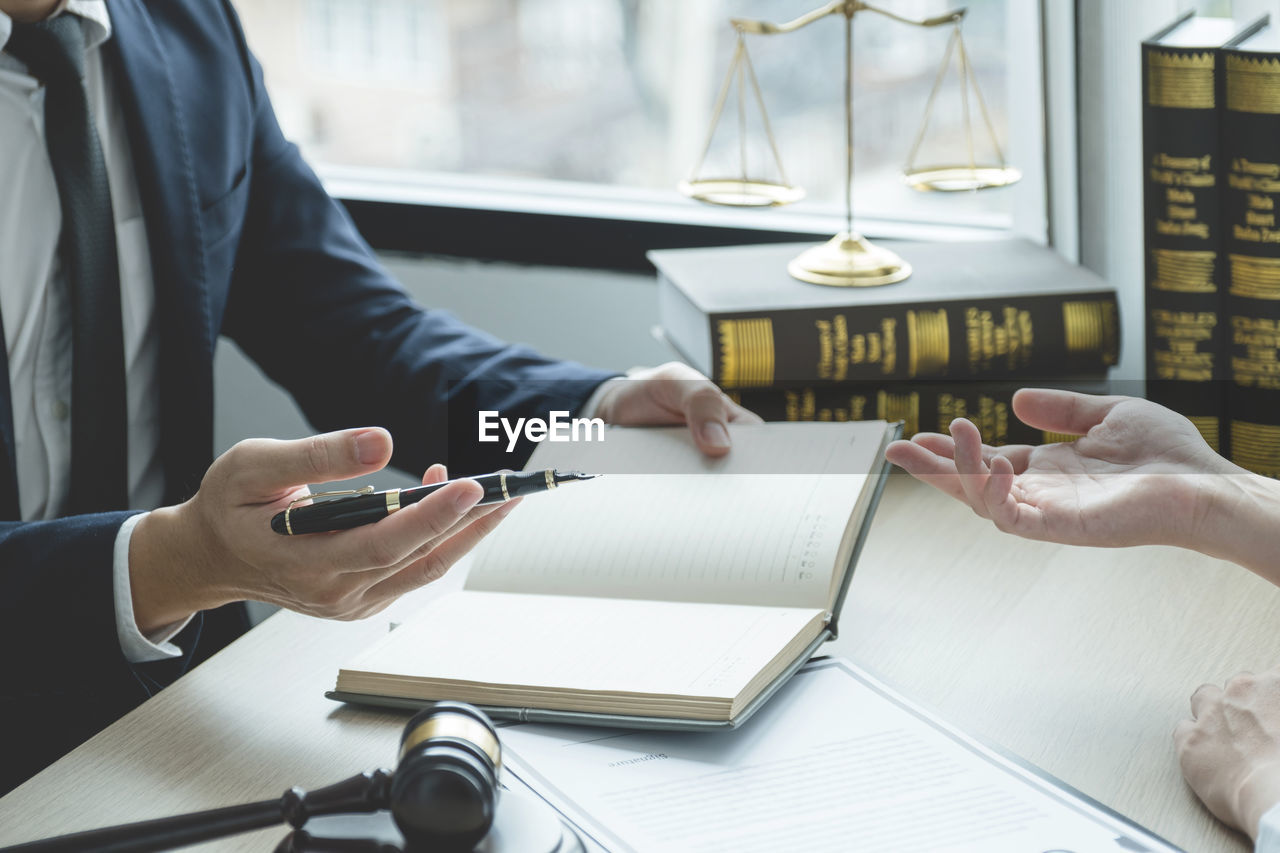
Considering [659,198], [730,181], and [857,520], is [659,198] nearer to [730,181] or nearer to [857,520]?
[730,181]

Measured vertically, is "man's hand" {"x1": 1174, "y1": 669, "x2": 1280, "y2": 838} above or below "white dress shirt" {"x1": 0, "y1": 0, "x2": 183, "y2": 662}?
below

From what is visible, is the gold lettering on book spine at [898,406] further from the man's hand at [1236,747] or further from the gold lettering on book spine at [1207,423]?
the man's hand at [1236,747]

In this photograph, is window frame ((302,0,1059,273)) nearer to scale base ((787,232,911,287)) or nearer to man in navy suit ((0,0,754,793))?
scale base ((787,232,911,287))

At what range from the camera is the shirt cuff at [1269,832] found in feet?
1.63

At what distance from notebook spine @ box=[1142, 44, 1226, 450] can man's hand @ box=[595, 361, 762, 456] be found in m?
0.32

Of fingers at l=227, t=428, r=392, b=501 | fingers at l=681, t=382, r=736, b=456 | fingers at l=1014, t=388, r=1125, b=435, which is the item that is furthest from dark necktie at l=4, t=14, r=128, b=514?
fingers at l=1014, t=388, r=1125, b=435

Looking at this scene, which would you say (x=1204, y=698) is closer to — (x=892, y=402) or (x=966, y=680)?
(x=966, y=680)

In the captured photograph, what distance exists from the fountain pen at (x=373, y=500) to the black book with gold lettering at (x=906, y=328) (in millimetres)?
347

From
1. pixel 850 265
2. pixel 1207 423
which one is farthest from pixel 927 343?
pixel 1207 423

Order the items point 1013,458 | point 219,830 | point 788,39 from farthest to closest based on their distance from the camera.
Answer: point 788,39 → point 1013,458 → point 219,830

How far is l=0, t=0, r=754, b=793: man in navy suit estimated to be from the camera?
69 cm

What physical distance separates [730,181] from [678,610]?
0.57 m

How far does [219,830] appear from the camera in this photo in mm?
481

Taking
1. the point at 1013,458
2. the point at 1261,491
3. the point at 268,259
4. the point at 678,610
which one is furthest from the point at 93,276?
the point at 1261,491
